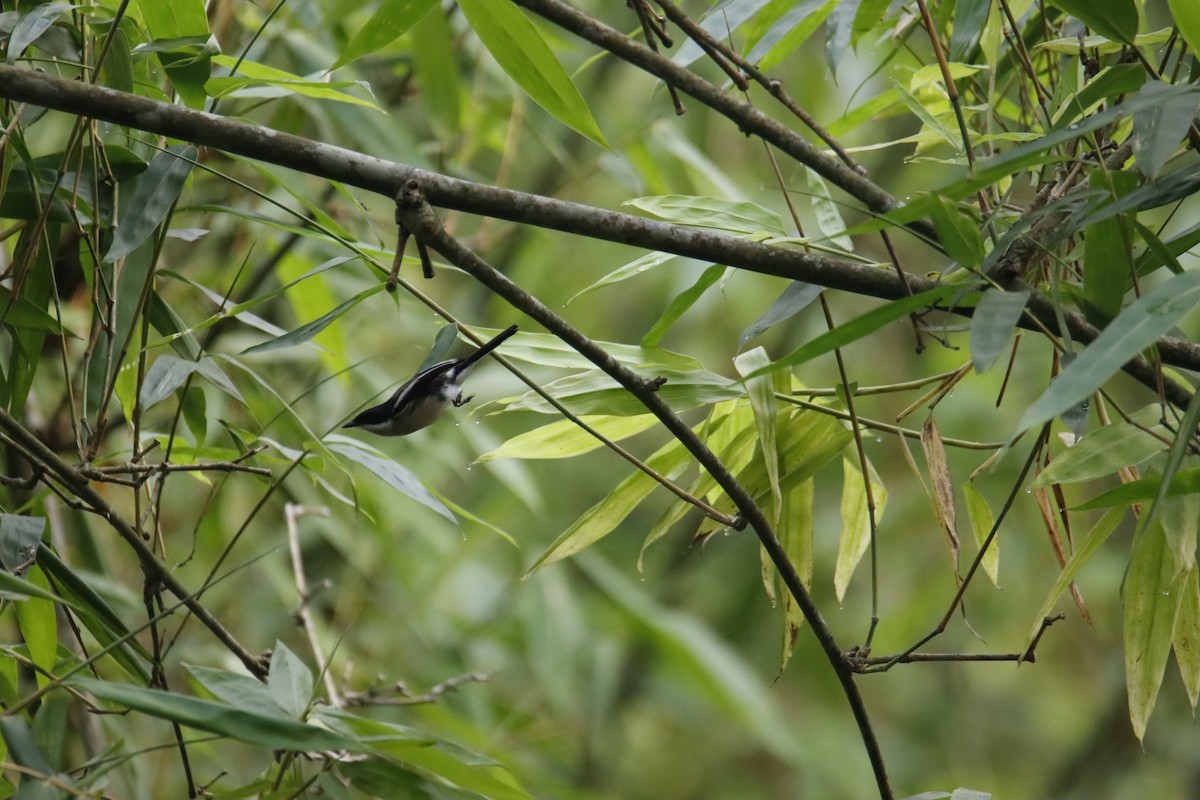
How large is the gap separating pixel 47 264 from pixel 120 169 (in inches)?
4.6

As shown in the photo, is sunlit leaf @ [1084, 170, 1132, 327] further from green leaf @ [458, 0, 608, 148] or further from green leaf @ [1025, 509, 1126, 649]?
green leaf @ [458, 0, 608, 148]

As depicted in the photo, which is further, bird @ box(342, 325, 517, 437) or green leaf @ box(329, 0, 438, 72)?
bird @ box(342, 325, 517, 437)

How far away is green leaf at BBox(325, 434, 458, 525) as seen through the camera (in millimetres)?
962

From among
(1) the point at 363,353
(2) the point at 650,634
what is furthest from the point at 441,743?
(1) the point at 363,353

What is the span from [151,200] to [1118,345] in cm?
72

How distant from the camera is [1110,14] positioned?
2.57 feet

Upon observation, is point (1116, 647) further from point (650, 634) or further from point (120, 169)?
point (120, 169)

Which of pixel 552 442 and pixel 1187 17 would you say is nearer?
pixel 1187 17

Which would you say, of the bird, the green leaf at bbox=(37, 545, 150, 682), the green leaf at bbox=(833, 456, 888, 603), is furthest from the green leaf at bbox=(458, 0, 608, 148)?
the green leaf at bbox=(37, 545, 150, 682)

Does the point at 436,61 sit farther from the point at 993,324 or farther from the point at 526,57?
the point at 993,324

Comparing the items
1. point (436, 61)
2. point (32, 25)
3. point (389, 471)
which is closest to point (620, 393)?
point (389, 471)

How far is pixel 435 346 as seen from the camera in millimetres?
742

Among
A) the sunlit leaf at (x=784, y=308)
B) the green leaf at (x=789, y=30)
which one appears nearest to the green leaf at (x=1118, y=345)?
the sunlit leaf at (x=784, y=308)

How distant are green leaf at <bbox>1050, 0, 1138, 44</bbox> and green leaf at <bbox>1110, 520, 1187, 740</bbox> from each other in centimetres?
42
